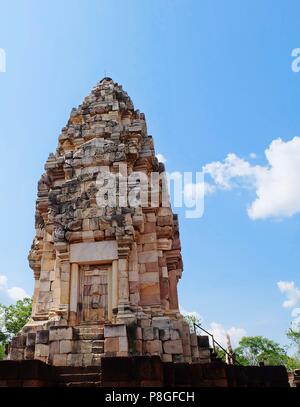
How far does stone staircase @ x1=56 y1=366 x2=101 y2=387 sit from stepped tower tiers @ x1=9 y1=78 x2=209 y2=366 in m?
0.42

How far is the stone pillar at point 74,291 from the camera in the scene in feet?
30.7

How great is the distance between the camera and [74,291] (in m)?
9.67

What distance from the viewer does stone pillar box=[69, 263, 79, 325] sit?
9.37 metres

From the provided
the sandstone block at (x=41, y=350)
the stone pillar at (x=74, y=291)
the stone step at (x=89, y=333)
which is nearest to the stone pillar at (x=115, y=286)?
the stone step at (x=89, y=333)

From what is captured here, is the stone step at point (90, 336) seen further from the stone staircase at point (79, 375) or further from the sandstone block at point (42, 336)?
the stone staircase at point (79, 375)

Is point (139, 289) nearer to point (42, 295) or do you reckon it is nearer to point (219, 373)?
point (42, 295)

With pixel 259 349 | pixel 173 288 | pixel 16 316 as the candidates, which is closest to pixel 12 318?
pixel 16 316

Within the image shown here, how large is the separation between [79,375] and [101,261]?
3349 millimetres

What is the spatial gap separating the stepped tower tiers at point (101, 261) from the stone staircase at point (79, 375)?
42 centimetres

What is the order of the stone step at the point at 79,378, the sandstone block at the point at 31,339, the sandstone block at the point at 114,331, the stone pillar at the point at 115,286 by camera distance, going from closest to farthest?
the stone step at the point at 79,378
the sandstone block at the point at 114,331
the sandstone block at the point at 31,339
the stone pillar at the point at 115,286

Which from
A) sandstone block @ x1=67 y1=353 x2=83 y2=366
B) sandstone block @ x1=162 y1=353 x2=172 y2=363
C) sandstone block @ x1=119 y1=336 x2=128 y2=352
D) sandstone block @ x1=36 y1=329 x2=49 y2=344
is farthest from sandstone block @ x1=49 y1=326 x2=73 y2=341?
sandstone block @ x1=162 y1=353 x2=172 y2=363

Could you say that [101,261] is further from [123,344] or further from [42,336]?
[123,344]

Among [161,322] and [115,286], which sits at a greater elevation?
[115,286]

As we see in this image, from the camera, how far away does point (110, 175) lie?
1120 cm
